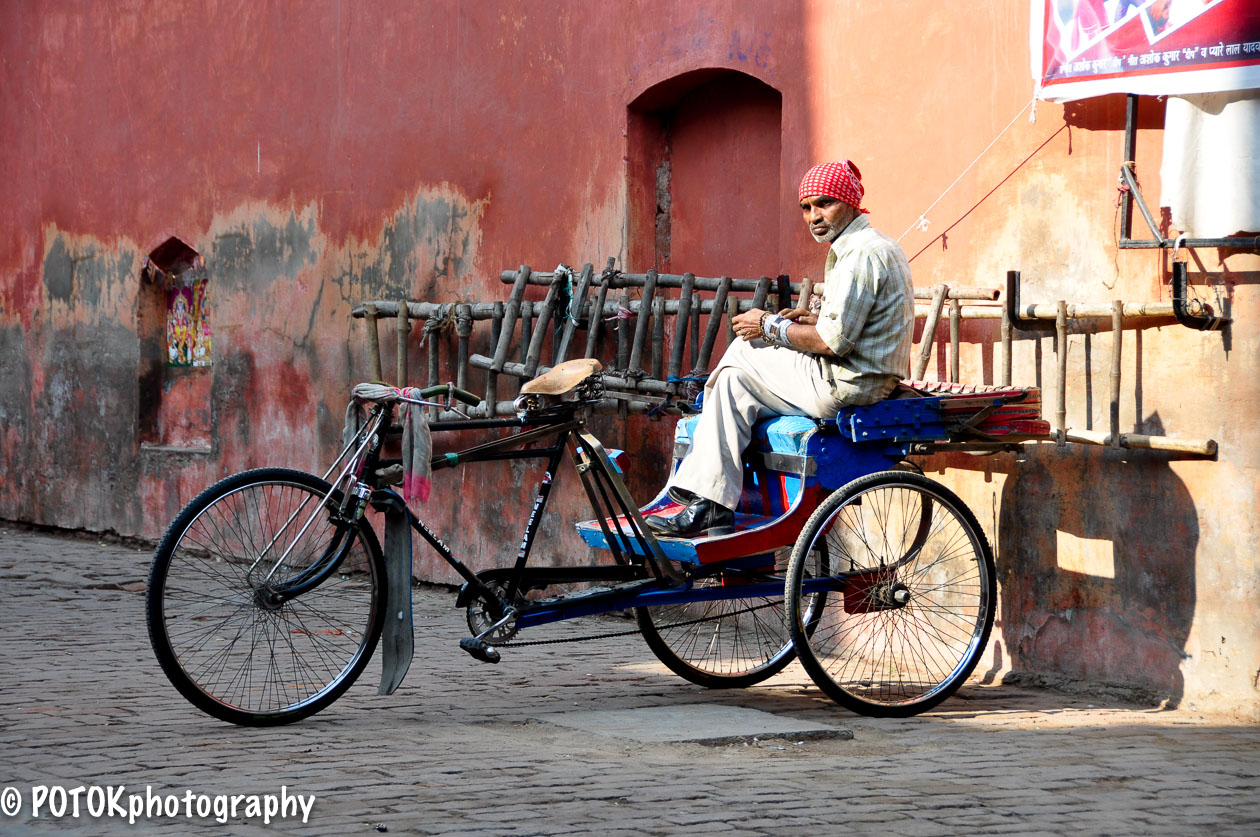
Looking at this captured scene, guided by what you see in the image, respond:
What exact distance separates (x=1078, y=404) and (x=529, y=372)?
288 cm

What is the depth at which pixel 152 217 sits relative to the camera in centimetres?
1079

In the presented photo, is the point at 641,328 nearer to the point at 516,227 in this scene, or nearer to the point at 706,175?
the point at 706,175

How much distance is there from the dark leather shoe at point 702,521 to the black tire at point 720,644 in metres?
0.39

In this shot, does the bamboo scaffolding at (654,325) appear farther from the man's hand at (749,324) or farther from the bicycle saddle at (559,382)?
the bicycle saddle at (559,382)

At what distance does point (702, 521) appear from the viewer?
5328 millimetres

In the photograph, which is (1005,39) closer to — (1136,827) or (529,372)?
(529,372)

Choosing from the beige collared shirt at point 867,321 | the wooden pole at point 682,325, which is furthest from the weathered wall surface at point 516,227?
the beige collared shirt at point 867,321

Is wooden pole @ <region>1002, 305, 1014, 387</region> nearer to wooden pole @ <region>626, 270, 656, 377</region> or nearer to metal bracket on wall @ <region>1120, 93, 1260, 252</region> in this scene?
metal bracket on wall @ <region>1120, 93, 1260, 252</region>

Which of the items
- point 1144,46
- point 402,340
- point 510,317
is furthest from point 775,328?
point 402,340

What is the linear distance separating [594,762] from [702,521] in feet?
3.94

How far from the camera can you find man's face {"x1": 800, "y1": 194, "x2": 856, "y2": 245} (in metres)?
5.45

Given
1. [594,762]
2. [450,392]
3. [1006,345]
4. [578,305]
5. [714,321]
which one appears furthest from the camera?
[578,305]

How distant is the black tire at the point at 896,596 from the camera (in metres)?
5.20

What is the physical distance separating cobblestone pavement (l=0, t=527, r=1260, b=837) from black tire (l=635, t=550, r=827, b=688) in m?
0.09
